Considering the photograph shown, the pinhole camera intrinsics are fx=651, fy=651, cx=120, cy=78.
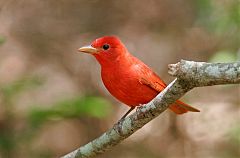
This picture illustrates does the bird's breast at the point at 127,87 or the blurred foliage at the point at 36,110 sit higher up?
the bird's breast at the point at 127,87

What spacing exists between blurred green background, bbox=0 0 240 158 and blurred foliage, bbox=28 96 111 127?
→ 54.1 inches

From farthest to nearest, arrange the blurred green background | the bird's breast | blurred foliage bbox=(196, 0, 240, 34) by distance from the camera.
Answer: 1. the blurred green background
2. blurred foliage bbox=(196, 0, 240, 34)
3. the bird's breast

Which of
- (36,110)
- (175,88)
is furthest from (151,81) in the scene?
(36,110)

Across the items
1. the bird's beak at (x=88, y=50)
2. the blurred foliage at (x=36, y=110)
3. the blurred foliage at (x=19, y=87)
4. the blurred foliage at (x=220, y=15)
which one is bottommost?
the blurred foliage at (x=36, y=110)

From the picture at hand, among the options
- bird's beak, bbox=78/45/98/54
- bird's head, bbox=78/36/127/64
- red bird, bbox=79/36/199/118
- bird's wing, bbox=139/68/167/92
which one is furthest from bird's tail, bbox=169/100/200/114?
bird's beak, bbox=78/45/98/54

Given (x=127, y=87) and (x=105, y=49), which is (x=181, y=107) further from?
(x=105, y=49)

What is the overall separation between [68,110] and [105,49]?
94 cm

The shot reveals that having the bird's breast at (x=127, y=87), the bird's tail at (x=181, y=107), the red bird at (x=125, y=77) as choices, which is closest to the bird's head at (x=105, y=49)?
the red bird at (x=125, y=77)

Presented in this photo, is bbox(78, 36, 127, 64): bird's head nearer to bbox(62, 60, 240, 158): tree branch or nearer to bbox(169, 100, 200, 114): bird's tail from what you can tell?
bbox(169, 100, 200, 114): bird's tail

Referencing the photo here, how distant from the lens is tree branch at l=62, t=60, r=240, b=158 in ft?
10.3

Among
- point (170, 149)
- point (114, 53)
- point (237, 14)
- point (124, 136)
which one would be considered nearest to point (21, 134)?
point (114, 53)

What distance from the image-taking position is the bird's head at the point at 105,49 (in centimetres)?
474

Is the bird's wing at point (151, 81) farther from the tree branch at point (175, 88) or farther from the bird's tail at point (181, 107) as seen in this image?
the tree branch at point (175, 88)

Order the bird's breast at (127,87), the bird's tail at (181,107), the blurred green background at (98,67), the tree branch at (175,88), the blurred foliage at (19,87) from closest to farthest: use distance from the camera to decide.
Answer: the tree branch at (175,88) < the bird's breast at (127,87) < the bird's tail at (181,107) < the blurred foliage at (19,87) < the blurred green background at (98,67)
